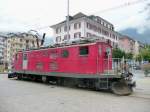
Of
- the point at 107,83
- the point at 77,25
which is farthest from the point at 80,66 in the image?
the point at 77,25

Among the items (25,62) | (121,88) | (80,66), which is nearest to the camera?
(121,88)

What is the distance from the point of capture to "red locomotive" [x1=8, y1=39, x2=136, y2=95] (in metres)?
12.8

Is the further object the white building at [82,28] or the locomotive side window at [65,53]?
the white building at [82,28]

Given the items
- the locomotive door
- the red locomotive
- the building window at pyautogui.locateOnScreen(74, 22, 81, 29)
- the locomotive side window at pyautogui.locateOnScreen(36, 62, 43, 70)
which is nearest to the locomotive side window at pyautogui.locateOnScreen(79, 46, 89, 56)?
the red locomotive

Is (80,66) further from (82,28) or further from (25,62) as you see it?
(82,28)

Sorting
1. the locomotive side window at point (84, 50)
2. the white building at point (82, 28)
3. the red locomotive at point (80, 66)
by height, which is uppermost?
the white building at point (82, 28)

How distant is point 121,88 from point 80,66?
10.4 feet

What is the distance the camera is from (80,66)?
1439 cm

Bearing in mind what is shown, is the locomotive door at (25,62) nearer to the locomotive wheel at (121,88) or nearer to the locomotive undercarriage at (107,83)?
the locomotive undercarriage at (107,83)

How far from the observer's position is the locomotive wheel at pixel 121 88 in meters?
12.5

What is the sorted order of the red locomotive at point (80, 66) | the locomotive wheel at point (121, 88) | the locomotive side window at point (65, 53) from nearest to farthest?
the locomotive wheel at point (121, 88) < the red locomotive at point (80, 66) < the locomotive side window at point (65, 53)

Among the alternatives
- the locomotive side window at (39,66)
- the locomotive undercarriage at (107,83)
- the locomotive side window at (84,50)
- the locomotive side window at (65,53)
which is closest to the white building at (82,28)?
the locomotive side window at (39,66)

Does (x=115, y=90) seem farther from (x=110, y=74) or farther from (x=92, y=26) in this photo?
(x=92, y=26)

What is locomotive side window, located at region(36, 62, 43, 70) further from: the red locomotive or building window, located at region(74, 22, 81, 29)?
building window, located at region(74, 22, 81, 29)
